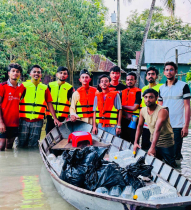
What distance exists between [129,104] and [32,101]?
2.22 meters

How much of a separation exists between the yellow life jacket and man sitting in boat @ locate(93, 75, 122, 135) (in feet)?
3.41

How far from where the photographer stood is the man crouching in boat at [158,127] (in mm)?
4516

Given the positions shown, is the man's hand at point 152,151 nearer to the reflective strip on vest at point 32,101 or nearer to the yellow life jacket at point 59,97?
the yellow life jacket at point 59,97

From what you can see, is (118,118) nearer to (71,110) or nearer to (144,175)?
(71,110)

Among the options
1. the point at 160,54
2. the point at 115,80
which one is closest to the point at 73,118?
the point at 115,80

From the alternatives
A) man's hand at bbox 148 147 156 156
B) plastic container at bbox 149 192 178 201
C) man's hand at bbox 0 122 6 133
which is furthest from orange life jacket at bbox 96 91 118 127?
plastic container at bbox 149 192 178 201

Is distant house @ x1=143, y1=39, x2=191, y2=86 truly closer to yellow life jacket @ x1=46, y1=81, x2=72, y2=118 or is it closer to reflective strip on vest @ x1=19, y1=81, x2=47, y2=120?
yellow life jacket @ x1=46, y1=81, x2=72, y2=118

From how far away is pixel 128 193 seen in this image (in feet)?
11.2

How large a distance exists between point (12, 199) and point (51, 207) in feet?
2.23

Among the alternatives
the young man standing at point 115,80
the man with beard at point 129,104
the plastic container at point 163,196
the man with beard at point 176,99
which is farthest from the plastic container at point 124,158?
the young man standing at point 115,80

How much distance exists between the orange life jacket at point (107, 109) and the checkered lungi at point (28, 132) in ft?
5.28

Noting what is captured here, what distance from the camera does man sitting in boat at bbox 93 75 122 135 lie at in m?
6.06

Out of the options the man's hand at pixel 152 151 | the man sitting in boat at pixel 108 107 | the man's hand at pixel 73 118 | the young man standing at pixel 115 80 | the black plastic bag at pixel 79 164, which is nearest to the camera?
the black plastic bag at pixel 79 164

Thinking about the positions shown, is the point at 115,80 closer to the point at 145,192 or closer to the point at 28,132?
the point at 28,132
